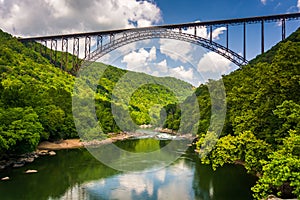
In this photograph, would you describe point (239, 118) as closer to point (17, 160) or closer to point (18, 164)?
point (18, 164)

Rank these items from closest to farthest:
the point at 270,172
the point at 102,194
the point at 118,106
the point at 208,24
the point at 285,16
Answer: the point at 270,172 → the point at 102,194 → the point at 285,16 → the point at 208,24 → the point at 118,106

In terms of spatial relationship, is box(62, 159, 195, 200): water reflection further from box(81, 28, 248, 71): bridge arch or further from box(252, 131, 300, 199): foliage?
box(81, 28, 248, 71): bridge arch

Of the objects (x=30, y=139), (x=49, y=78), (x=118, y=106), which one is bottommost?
(x=30, y=139)

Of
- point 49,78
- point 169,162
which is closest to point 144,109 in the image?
point 49,78

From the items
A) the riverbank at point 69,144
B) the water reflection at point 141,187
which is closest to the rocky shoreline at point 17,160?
the riverbank at point 69,144

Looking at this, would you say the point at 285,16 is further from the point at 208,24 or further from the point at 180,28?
the point at 180,28

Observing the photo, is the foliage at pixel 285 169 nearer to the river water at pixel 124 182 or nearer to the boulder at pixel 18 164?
the river water at pixel 124 182
